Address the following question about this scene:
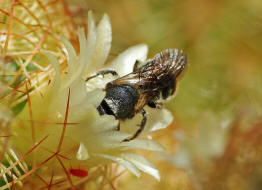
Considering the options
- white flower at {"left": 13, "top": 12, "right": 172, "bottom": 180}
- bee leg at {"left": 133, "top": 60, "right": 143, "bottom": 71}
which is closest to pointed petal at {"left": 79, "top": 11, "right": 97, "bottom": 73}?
white flower at {"left": 13, "top": 12, "right": 172, "bottom": 180}

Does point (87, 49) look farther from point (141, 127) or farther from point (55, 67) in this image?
point (141, 127)

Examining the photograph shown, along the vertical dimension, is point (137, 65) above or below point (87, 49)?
below

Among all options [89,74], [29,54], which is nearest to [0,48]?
[29,54]

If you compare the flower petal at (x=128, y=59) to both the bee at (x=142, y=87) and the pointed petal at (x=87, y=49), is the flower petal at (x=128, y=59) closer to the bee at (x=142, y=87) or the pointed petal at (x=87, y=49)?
the bee at (x=142, y=87)

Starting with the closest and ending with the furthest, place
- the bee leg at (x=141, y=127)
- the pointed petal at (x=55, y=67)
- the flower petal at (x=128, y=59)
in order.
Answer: the pointed petal at (x=55, y=67) → the bee leg at (x=141, y=127) → the flower petal at (x=128, y=59)

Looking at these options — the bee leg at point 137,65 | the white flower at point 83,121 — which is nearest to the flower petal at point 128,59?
the bee leg at point 137,65

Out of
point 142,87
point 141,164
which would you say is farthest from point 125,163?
point 142,87

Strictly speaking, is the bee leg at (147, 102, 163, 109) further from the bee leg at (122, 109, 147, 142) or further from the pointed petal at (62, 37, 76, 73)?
the pointed petal at (62, 37, 76, 73)
